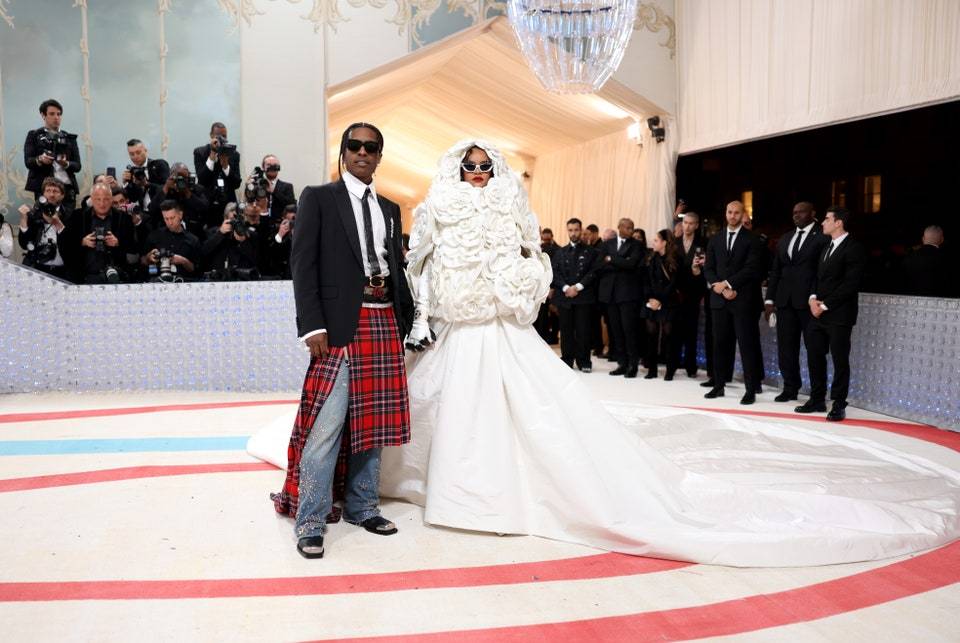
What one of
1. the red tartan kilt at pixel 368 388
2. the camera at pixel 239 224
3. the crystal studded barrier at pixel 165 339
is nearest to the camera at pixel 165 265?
the crystal studded barrier at pixel 165 339

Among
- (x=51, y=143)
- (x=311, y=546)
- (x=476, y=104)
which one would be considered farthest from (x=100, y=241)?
(x=476, y=104)

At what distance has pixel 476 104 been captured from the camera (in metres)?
11.0

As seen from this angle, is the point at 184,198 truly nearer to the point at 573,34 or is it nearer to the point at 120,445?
the point at 120,445

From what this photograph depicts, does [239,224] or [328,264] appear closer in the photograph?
[328,264]

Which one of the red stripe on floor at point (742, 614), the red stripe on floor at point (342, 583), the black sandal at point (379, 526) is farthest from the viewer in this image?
the black sandal at point (379, 526)

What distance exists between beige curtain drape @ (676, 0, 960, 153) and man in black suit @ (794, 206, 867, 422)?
127cm

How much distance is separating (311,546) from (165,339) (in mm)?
4090

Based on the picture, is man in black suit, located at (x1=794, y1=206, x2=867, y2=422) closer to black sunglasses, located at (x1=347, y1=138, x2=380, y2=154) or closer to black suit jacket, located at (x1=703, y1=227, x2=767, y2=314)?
black suit jacket, located at (x1=703, y1=227, x2=767, y2=314)

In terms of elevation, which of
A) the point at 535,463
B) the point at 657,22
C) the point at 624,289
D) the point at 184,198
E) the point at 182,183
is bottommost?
the point at 535,463

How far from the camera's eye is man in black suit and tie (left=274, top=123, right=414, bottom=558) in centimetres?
300

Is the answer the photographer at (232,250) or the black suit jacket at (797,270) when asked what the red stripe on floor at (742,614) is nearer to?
the black suit jacket at (797,270)

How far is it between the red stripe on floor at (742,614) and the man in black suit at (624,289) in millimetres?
Result: 4887

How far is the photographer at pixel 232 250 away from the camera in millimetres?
6793

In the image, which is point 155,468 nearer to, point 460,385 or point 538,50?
point 460,385
